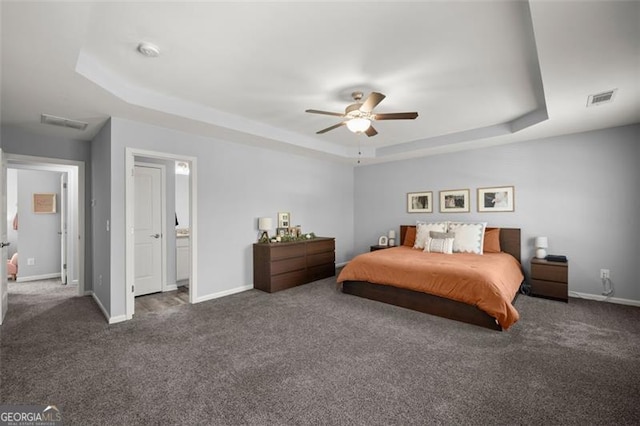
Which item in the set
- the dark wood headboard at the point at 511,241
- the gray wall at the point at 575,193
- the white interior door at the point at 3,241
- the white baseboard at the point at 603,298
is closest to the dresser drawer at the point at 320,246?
the gray wall at the point at 575,193

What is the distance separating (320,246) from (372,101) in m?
3.25

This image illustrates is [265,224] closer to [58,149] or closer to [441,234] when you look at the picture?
[441,234]

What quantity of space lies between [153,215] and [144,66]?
9.18 feet

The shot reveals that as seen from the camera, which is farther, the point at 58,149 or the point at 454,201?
the point at 454,201

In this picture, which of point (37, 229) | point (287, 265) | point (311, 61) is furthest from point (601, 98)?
point (37, 229)

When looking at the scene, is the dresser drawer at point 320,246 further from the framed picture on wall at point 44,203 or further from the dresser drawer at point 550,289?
the framed picture on wall at point 44,203

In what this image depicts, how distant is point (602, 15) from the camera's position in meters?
1.80

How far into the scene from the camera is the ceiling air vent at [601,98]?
2.95 meters

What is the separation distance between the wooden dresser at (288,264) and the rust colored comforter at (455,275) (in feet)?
3.30

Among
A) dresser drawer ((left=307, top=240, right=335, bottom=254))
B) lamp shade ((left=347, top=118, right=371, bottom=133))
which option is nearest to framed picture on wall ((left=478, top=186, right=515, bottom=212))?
dresser drawer ((left=307, top=240, right=335, bottom=254))

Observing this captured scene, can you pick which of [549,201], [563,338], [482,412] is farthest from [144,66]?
[549,201]

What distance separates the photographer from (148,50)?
2.38 m

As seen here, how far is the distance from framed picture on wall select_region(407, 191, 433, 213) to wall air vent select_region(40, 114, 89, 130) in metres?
5.51

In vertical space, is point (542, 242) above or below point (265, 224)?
below
